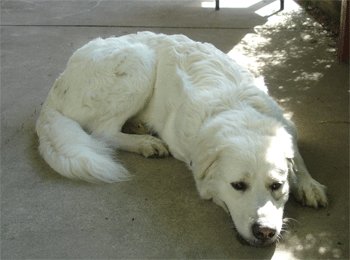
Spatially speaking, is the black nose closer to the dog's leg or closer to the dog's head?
the dog's head

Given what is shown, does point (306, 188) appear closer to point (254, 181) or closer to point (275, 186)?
point (275, 186)

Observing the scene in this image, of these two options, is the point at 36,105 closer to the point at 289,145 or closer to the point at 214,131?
the point at 214,131

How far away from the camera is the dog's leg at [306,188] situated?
2984 millimetres

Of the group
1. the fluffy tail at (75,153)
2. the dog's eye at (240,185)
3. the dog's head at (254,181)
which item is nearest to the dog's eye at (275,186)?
the dog's head at (254,181)

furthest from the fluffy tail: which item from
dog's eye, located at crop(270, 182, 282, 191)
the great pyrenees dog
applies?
dog's eye, located at crop(270, 182, 282, 191)

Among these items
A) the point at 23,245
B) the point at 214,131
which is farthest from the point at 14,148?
the point at 214,131

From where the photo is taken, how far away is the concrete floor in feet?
9.01

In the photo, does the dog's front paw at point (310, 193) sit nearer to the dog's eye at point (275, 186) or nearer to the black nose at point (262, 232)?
the dog's eye at point (275, 186)

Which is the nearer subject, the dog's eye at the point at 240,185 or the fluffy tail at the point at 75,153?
the dog's eye at the point at 240,185

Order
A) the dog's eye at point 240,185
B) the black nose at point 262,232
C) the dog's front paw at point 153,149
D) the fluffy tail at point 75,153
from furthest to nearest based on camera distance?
the dog's front paw at point 153,149
the fluffy tail at point 75,153
the dog's eye at point 240,185
the black nose at point 262,232

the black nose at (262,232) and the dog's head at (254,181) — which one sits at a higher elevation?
the dog's head at (254,181)

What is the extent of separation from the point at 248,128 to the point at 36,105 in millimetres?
2252

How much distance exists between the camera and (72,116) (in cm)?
379

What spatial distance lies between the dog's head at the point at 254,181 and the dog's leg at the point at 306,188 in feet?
0.70
